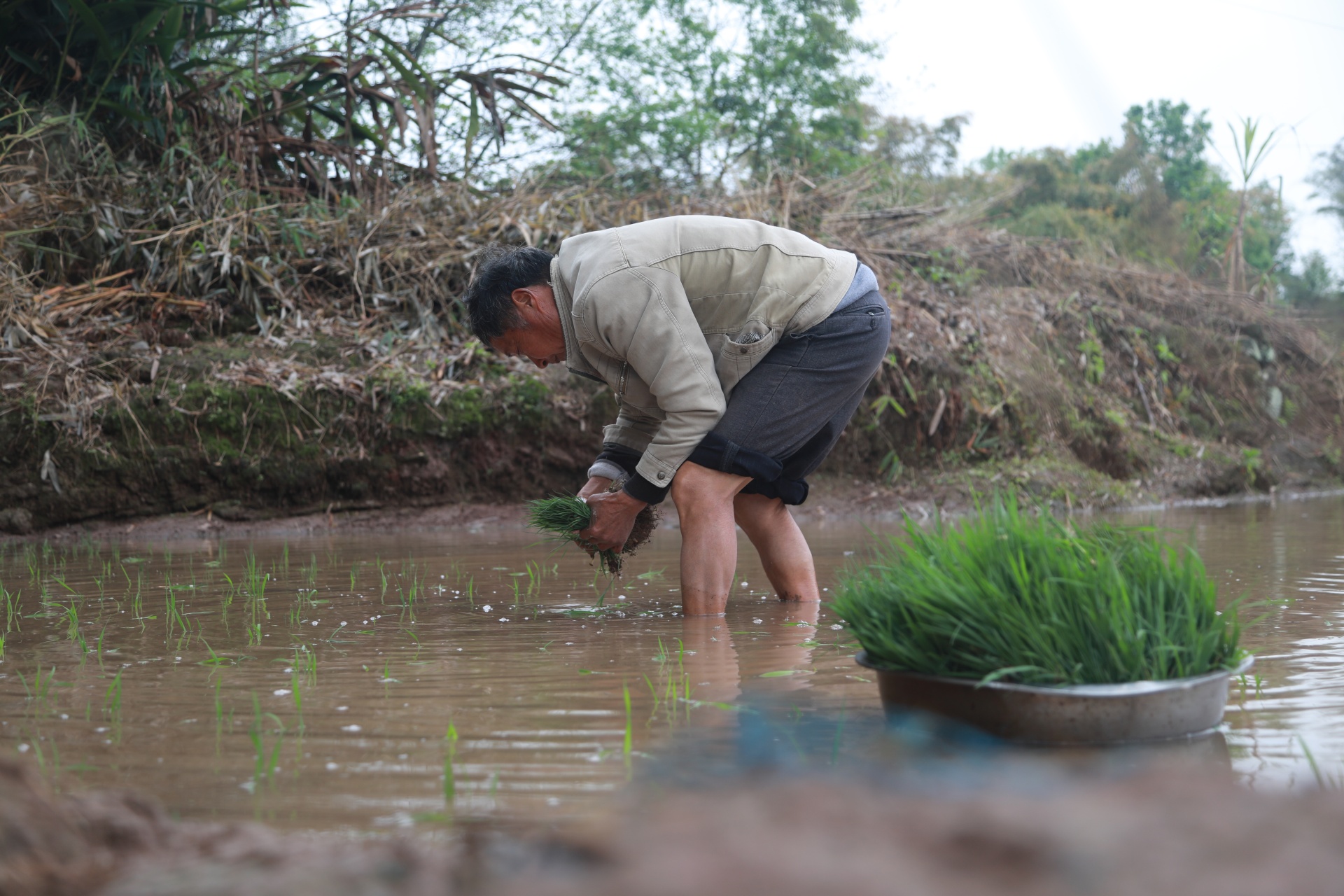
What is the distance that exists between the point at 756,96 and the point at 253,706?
19.2 meters

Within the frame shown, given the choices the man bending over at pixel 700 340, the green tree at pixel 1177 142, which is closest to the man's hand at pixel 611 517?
the man bending over at pixel 700 340

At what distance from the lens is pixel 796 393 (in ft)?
10.9

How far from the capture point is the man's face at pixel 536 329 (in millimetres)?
3307

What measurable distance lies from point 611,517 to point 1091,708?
1.92m

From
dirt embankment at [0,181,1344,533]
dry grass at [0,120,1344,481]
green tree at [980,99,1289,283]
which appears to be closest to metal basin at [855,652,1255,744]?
dirt embankment at [0,181,1344,533]

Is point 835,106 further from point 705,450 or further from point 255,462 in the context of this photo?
point 705,450

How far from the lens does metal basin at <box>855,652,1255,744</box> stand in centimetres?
172

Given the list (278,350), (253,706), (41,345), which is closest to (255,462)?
(278,350)

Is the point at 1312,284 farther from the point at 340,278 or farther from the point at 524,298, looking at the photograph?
the point at 524,298

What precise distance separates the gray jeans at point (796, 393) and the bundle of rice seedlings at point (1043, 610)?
4.04 ft

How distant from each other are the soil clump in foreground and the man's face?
2268 mm

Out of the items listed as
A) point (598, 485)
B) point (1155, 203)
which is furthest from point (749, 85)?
point (598, 485)

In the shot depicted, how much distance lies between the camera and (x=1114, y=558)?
1920 millimetres

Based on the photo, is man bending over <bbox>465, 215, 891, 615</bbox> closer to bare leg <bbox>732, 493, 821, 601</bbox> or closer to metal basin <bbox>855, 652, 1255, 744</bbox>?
bare leg <bbox>732, 493, 821, 601</bbox>
